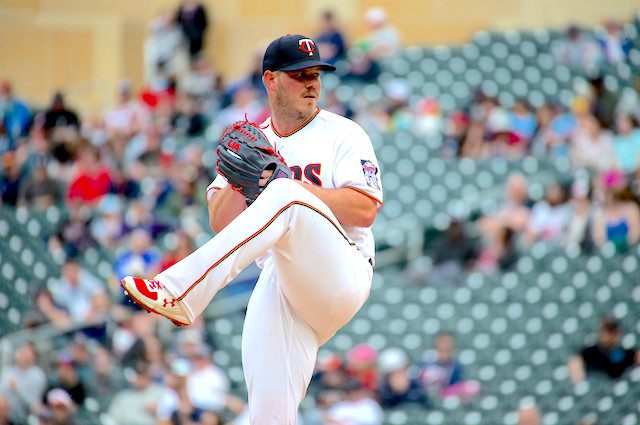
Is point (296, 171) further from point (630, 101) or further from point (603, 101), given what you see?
point (630, 101)

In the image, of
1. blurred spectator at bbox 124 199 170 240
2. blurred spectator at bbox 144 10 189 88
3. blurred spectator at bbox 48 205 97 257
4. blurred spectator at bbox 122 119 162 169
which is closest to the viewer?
blurred spectator at bbox 124 199 170 240

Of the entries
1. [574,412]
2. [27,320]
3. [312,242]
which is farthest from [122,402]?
[312,242]

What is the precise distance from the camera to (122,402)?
9.88m

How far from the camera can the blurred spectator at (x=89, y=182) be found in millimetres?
12523

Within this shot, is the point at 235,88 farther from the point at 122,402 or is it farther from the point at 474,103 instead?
the point at 122,402

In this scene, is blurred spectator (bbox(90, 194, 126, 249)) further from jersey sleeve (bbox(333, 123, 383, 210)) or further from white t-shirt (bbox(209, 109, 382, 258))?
jersey sleeve (bbox(333, 123, 383, 210))

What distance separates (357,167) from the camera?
4.66 meters

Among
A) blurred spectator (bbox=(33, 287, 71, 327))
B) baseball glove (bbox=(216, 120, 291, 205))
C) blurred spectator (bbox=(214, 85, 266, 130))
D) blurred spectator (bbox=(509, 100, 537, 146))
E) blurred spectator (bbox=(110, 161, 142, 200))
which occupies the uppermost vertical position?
baseball glove (bbox=(216, 120, 291, 205))

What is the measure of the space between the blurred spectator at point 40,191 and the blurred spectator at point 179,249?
7.73 feet

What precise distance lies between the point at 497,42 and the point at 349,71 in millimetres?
1978

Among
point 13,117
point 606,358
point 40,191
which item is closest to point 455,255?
point 606,358

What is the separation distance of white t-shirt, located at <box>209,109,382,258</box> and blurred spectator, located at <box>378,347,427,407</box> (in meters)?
4.96

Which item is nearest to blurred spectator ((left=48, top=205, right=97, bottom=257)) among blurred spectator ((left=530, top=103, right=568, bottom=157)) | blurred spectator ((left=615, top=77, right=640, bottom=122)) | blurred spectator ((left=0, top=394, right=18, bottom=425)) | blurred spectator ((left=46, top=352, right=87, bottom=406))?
blurred spectator ((left=46, top=352, right=87, bottom=406))

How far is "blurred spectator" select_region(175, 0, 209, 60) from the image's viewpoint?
16.2m
